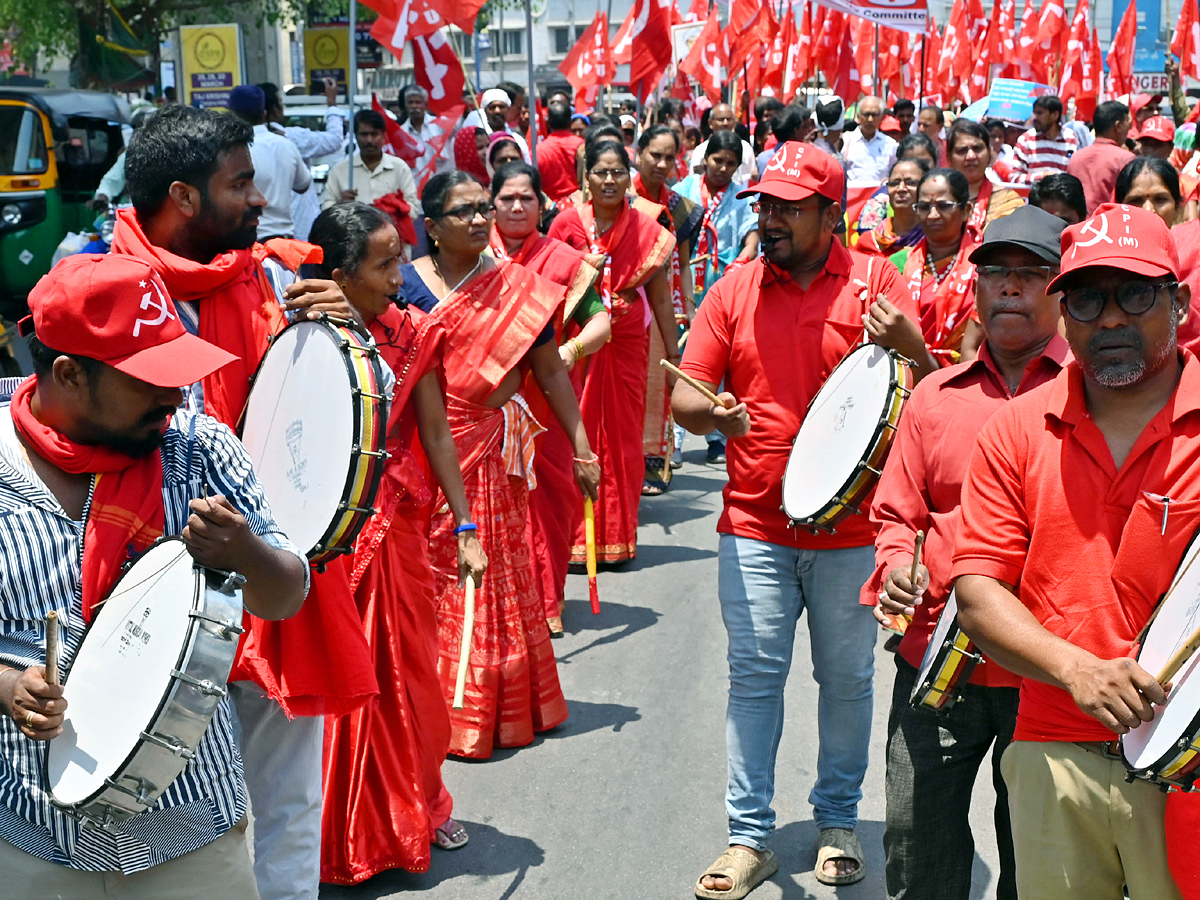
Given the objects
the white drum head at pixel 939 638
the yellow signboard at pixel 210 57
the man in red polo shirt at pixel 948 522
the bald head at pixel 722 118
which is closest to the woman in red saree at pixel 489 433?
the man in red polo shirt at pixel 948 522

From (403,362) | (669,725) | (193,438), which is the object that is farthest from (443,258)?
(193,438)

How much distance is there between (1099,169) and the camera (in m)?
9.07

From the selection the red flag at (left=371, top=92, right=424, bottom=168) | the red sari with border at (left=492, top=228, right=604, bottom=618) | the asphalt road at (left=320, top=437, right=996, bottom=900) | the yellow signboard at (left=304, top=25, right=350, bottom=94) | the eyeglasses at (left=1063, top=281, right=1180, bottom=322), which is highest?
the yellow signboard at (left=304, top=25, right=350, bottom=94)

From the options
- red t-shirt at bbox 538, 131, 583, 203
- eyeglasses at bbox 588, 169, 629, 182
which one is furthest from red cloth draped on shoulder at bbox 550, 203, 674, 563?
red t-shirt at bbox 538, 131, 583, 203

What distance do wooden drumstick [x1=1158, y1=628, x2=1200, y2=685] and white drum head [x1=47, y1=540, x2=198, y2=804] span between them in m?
1.65

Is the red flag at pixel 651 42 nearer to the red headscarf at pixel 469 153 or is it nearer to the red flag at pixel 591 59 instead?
the red flag at pixel 591 59

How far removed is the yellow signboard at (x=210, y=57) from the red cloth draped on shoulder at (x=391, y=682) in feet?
56.9

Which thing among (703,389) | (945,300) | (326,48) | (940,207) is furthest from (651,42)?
(326,48)

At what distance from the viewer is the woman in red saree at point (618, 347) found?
323 inches

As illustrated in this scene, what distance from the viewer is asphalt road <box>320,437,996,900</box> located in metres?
4.63

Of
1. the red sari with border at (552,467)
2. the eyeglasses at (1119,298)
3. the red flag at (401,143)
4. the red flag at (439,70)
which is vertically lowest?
the red sari with border at (552,467)

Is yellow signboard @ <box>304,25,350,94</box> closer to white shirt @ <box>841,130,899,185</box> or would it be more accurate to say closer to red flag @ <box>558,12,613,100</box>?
red flag @ <box>558,12,613,100</box>

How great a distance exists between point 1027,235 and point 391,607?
2.20m

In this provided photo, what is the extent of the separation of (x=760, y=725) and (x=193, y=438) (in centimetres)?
234
